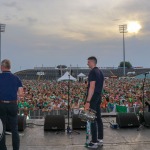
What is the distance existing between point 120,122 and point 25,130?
91.0 inches

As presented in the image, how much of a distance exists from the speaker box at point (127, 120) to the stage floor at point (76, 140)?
0.52ft

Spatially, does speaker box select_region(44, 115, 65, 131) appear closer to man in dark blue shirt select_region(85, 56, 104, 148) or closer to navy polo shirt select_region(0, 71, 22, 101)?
man in dark blue shirt select_region(85, 56, 104, 148)

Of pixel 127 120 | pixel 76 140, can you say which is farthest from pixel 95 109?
pixel 127 120

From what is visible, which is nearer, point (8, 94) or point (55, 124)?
point (8, 94)

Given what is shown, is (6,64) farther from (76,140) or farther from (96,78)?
(76,140)

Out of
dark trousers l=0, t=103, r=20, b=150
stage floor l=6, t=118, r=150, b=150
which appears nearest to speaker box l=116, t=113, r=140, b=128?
stage floor l=6, t=118, r=150, b=150

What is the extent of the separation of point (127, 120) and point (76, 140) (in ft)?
5.75

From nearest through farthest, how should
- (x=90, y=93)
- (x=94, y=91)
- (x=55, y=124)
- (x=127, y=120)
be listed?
(x=90, y=93), (x=94, y=91), (x=55, y=124), (x=127, y=120)

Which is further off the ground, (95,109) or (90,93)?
(90,93)

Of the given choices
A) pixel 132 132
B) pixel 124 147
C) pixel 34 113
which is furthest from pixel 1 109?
pixel 34 113

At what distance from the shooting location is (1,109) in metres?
4.79

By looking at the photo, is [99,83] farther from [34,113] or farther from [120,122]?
[34,113]

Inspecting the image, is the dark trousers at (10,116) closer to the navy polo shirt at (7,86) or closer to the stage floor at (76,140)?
the navy polo shirt at (7,86)

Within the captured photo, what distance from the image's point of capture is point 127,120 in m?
7.45
